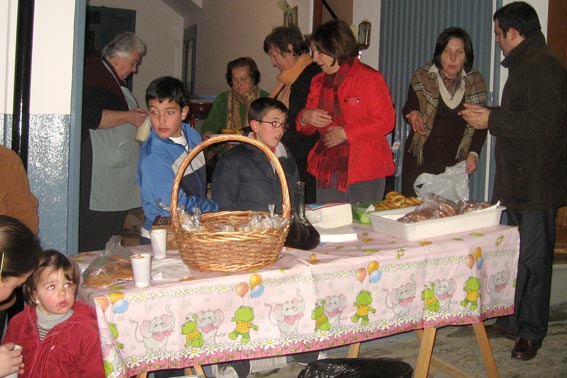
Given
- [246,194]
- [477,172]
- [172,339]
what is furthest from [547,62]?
[172,339]

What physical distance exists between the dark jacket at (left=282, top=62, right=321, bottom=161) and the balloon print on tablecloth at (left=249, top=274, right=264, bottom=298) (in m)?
1.78

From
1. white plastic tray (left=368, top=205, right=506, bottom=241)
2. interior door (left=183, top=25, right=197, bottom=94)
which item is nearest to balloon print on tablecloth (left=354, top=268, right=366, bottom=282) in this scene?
white plastic tray (left=368, top=205, right=506, bottom=241)

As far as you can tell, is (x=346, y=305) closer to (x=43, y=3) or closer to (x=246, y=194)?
(x=246, y=194)

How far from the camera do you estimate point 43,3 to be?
2.72 m

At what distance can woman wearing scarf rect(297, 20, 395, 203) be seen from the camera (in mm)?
3287

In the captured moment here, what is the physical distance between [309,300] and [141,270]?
595mm

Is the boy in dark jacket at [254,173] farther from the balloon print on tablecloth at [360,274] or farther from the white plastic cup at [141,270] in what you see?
the white plastic cup at [141,270]

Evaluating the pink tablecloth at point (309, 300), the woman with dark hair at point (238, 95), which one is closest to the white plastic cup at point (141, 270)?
the pink tablecloth at point (309, 300)

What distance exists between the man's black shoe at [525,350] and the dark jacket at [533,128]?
2.28 feet

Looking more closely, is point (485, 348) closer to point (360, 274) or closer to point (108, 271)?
point (360, 274)

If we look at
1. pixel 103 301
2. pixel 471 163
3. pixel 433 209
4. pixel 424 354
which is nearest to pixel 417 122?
pixel 471 163

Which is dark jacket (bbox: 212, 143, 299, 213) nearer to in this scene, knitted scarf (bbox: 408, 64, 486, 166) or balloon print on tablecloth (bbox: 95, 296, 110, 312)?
balloon print on tablecloth (bbox: 95, 296, 110, 312)

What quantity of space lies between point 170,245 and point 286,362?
109cm

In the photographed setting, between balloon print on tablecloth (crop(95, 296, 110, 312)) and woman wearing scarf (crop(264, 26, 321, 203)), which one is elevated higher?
woman wearing scarf (crop(264, 26, 321, 203))
